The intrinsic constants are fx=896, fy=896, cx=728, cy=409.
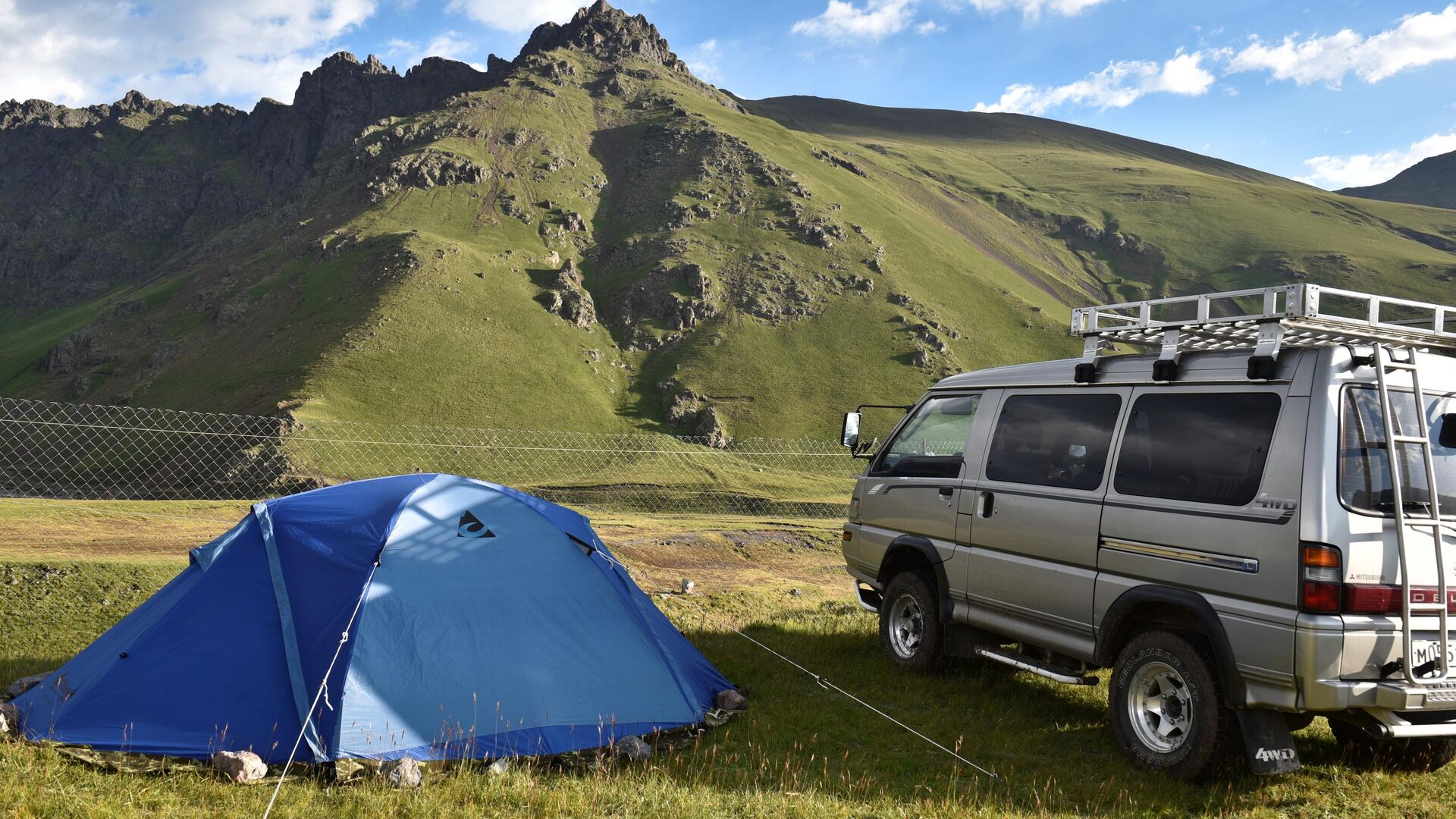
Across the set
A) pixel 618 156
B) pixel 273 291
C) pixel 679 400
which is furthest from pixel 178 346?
pixel 618 156

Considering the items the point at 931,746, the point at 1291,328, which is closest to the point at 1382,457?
the point at 1291,328

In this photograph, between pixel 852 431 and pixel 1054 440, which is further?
pixel 852 431

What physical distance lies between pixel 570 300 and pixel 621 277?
1423 centimetres

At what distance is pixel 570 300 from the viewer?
363 ft

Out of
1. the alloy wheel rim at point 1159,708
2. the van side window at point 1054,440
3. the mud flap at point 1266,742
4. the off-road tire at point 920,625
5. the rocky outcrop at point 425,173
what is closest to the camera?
the mud flap at point 1266,742

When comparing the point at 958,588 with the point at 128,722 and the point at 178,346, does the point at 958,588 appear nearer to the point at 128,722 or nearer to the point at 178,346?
the point at 128,722

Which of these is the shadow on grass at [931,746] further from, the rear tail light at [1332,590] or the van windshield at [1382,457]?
the van windshield at [1382,457]

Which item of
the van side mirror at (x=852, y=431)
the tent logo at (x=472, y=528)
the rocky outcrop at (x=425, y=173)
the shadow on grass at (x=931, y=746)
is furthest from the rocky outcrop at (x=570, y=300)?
the tent logo at (x=472, y=528)

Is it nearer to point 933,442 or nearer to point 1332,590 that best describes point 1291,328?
point 1332,590

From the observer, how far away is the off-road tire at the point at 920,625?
939 cm

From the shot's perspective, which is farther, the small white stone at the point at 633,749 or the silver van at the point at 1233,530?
the small white stone at the point at 633,749

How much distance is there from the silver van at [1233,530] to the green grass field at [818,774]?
50cm

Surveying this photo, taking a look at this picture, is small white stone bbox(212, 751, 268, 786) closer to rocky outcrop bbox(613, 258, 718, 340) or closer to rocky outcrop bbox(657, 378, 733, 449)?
rocky outcrop bbox(657, 378, 733, 449)

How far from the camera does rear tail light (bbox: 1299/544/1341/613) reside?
5.77 meters
